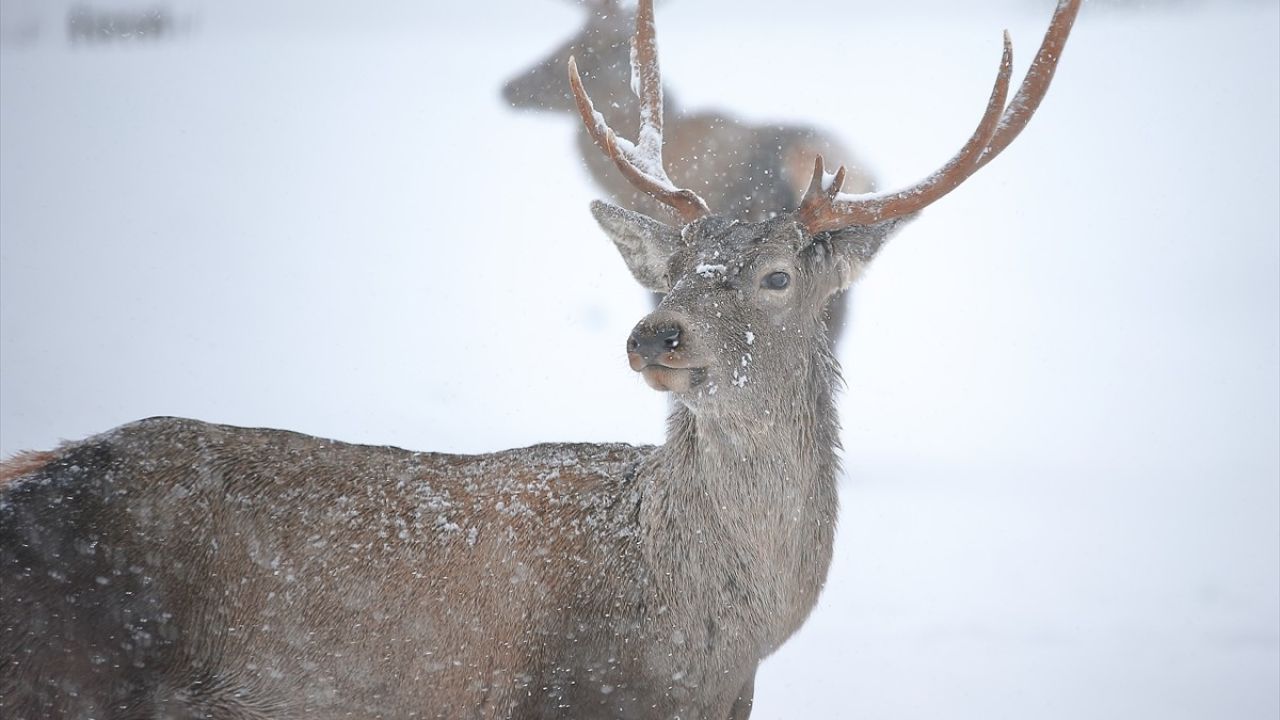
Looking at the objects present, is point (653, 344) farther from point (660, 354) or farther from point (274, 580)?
point (274, 580)

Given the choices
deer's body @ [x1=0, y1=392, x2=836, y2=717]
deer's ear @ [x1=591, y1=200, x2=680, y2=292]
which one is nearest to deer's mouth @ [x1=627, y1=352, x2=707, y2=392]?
deer's body @ [x1=0, y1=392, x2=836, y2=717]

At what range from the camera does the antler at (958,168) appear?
3873mm

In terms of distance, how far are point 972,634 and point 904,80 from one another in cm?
996

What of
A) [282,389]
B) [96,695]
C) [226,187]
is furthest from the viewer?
[226,187]

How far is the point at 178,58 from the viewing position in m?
15.1

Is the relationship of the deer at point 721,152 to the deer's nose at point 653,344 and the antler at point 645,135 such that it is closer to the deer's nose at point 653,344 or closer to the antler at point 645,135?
the antler at point 645,135

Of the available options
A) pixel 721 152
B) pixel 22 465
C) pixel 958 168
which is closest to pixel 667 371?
pixel 958 168

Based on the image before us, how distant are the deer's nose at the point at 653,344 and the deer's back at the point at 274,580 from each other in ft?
1.93

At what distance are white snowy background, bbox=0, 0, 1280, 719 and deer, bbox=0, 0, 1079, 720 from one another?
175cm

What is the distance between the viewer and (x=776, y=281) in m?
3.83

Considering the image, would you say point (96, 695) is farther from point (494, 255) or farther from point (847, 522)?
point (494, 255)

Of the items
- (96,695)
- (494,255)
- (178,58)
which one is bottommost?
(96,695)

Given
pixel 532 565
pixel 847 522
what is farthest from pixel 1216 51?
pixel 532 565

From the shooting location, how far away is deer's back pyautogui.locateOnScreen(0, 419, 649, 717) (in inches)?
131
